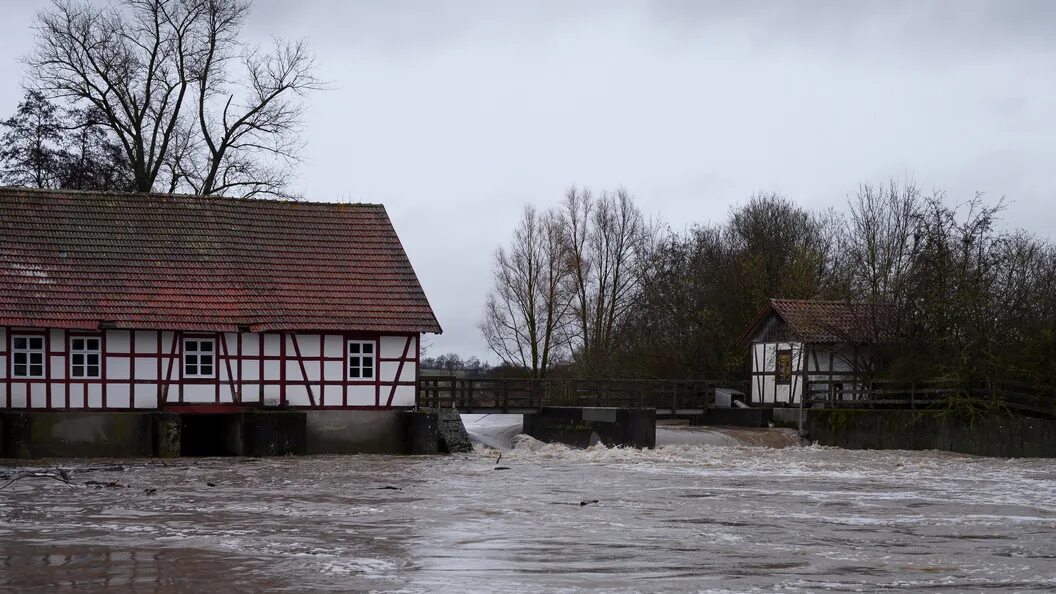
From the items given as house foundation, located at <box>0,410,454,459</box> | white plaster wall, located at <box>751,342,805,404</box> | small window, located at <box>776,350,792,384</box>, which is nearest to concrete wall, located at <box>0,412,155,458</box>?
house foundation, located at <box>0,410,454,459</box>

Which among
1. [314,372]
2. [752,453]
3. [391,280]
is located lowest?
[752,453]

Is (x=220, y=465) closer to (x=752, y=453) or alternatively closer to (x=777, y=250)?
(x=752, y=453)

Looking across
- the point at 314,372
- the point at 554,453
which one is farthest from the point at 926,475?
the point at 314,372

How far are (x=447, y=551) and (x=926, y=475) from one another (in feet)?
47.5

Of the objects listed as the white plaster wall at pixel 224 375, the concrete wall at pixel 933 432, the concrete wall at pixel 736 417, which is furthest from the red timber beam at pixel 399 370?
the concrete wall at pixel 736 417

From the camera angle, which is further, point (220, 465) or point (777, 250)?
point (777, 250)

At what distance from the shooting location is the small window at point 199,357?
1131 inches

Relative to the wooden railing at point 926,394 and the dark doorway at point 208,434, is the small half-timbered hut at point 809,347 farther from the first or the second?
the dark doorway at point 208,434

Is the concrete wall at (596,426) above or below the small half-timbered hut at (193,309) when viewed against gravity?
below

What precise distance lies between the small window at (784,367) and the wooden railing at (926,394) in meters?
1.27

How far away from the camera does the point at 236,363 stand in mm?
28906

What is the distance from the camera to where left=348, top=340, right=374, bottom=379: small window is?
97.6 ft

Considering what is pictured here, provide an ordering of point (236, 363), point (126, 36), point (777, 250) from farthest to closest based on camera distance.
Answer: point (777, 250) < point (126, 36) < point (236, 363)

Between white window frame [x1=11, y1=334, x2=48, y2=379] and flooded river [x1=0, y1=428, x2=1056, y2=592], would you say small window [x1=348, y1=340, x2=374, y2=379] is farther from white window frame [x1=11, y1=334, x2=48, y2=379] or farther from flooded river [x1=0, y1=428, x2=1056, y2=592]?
white window frame [x1=11, y1=334, x2=48, y2=379]
